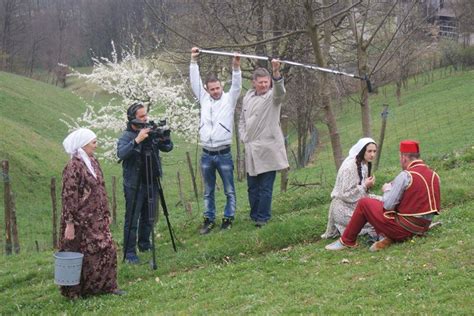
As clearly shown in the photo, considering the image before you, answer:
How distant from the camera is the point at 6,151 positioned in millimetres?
23703

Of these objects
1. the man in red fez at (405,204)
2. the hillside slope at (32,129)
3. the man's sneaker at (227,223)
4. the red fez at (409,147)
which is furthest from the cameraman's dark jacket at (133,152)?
the hillside slope at (32,129)

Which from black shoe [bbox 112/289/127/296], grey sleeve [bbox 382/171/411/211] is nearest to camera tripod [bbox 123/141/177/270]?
black shoe [bbox 112/289/127/296]

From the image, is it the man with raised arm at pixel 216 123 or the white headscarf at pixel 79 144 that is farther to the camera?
the man with raised arm at pixel 216 123

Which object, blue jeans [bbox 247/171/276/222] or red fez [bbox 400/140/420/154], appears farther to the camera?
blue jeans [bbox 247/171/276/222]

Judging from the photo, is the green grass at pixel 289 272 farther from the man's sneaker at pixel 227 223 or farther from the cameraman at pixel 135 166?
the cameraman at pixel 135 166

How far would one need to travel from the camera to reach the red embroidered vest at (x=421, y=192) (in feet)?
22.0

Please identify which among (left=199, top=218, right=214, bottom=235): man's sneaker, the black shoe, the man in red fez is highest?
the man in red fez

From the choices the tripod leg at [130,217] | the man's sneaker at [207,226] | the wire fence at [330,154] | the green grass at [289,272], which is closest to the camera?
the green grass at [289,272]

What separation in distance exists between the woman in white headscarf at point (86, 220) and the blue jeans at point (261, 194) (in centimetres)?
244

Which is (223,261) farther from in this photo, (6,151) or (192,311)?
(6,151)

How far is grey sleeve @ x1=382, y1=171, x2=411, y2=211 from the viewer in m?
6.73

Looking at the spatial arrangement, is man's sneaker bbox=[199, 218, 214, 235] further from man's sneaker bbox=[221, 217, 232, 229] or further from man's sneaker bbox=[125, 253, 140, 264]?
man's sneaker bbox=[125, 253, 140, 264]

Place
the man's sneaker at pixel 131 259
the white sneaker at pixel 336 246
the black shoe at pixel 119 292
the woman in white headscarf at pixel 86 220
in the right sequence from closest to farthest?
the woman in white headscarf at pixel 86 220, the black shoe at pixel 119 292, the white sneaker at pixel 336 246, the man's sneaker at pixel 131 259

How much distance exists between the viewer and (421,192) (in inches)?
265
